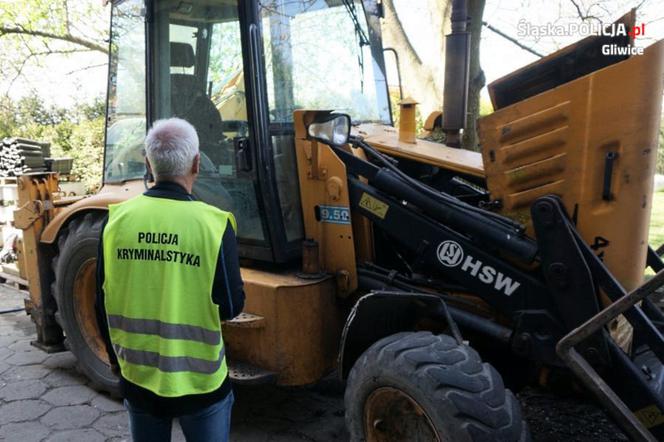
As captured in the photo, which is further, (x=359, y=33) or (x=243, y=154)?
(x=359, y=33)

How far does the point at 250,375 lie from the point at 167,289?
4.25 ft

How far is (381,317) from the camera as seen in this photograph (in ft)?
8.55

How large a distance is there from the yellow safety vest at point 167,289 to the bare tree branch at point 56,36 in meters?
11.6

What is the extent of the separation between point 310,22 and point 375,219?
3.93ft

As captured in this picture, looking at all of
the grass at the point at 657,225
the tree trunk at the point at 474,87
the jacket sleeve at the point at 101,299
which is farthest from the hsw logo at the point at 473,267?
the grass at the point at 657,225

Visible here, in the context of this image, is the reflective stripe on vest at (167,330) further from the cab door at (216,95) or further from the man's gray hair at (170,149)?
the cab door at (216,95)

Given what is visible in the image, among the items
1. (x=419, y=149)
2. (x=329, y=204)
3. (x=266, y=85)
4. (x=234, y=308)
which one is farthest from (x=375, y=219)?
(x=234, y=308)

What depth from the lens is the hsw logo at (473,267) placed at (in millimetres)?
2416

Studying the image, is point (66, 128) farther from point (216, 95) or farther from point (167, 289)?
point (167, 289)

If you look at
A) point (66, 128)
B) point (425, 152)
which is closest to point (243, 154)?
point (425, 152)

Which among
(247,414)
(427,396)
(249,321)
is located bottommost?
(247,414)

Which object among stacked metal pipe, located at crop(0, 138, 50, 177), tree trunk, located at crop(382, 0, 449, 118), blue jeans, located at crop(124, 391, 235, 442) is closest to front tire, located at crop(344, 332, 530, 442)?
blue jeans, located at crop(124, 391, 235, 442)

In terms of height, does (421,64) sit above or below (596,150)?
above

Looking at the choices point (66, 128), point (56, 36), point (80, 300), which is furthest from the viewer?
point (66, 128)
